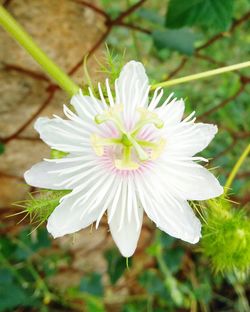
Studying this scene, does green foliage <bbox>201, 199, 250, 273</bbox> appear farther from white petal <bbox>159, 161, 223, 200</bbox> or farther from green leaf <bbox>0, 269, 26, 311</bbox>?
green leaf <bbox>0, 269, 26, 311</bbox>

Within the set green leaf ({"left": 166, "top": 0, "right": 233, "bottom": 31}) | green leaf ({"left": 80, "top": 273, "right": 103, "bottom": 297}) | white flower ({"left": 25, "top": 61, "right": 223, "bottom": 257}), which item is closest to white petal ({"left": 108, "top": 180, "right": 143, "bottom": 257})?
white flower ({"left": 25, "top": 61, "right": 223, "bottom": 257})

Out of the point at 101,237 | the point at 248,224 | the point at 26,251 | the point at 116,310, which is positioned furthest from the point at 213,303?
the point at 248,224

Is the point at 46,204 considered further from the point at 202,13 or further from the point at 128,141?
the point at 202,13

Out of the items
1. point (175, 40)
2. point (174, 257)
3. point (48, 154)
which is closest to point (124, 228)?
point (48, 154)

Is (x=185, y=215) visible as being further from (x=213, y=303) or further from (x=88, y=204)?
(x=213, y=303)

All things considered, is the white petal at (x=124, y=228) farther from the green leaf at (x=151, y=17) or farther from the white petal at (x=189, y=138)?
the green leaf at (x=151, y=17)

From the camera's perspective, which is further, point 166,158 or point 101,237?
point 101,237
